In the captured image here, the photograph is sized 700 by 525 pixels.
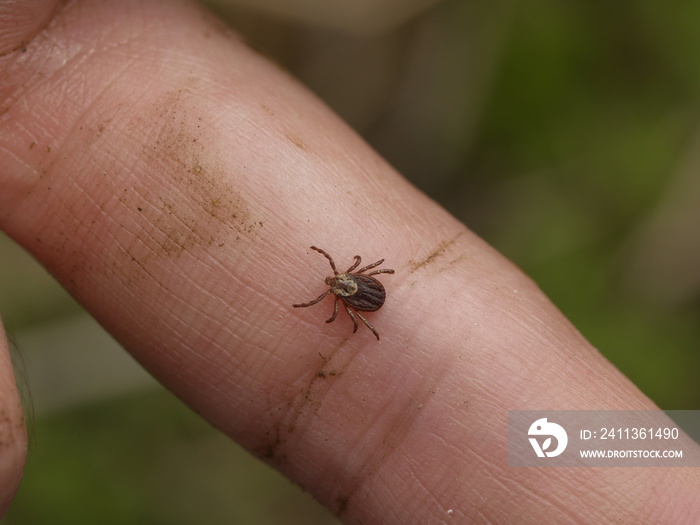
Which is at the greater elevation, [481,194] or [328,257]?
[481,194]

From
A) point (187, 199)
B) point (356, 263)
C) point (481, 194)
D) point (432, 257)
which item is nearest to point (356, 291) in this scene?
point (356, 263)

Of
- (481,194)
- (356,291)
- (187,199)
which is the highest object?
(481,194)

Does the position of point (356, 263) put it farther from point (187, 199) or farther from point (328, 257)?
point (187, 199)

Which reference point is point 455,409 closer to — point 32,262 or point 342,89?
point 342,89

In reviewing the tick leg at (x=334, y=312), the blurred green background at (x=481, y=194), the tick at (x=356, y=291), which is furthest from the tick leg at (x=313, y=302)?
Answer: the blurred green background at (x=481, y=194)

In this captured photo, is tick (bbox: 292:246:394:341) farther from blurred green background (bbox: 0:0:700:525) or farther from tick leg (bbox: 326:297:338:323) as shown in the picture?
blurred green background (bbox: 0:0:700:525)

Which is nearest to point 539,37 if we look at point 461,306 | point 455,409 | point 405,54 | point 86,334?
point 405,54

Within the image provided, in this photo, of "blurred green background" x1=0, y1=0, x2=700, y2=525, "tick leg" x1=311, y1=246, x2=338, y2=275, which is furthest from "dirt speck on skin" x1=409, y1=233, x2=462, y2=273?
"blurred green background" x1=0, y1=0, x2=700, y2=525
